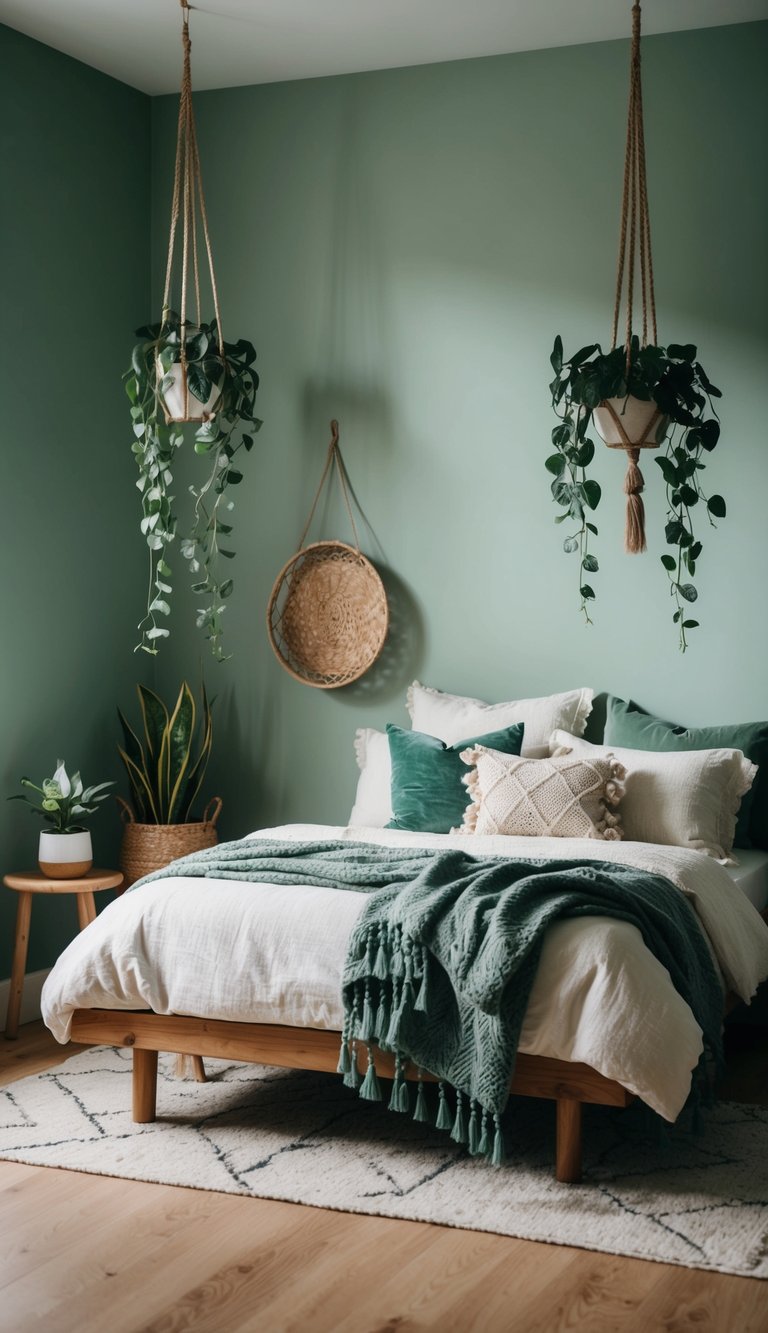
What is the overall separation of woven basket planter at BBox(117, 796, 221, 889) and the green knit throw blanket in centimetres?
145

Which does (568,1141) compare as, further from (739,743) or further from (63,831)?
(63,831)

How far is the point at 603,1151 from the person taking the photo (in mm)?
3182

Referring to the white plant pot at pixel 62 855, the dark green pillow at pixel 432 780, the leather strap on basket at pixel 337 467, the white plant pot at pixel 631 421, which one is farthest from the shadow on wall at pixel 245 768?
the white plant pot at pixel 631 421

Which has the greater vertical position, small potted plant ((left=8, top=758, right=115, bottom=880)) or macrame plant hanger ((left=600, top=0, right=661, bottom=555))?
macrame plant hanger ((left=600, top=0, right=661, bottom=555))

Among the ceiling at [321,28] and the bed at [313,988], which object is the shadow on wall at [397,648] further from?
the ceiling at [321,28]

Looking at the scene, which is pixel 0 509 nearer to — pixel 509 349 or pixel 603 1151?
pixel 509 349

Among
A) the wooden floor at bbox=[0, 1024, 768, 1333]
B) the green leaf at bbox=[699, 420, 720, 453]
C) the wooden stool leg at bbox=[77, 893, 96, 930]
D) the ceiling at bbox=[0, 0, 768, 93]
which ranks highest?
the ceiling at bbox=[0, 0, 768, 93]

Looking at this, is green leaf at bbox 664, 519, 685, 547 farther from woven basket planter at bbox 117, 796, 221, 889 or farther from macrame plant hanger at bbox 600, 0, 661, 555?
woven basket planter at bbox 117, 796, 221, 889

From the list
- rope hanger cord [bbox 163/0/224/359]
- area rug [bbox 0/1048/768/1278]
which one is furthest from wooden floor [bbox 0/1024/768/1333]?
rope hanger cord [bbox 163/0/224/359]

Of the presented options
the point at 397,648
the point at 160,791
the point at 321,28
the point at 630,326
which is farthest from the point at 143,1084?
the point at 321,28

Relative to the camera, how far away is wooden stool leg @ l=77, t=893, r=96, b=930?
14.1 ft

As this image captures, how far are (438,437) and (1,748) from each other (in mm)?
1804

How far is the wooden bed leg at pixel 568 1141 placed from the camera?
2947 mm

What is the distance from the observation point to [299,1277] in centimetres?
257
